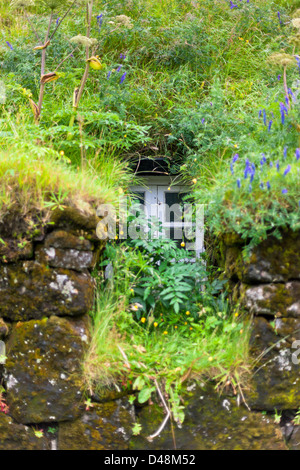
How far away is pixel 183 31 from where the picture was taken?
6219 millimetres

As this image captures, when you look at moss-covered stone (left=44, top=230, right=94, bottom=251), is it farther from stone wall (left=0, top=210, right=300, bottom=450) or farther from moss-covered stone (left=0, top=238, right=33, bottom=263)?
moss-covered stone (left=0, top=238, right=33, bottom=263)

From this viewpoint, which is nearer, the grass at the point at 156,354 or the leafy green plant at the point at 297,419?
the grass at the point at 156,354

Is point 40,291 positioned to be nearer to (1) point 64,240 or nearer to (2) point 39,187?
(1) point 64,240

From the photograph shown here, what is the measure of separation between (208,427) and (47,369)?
4.39 ft

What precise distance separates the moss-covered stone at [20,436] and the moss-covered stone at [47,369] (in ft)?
0.40

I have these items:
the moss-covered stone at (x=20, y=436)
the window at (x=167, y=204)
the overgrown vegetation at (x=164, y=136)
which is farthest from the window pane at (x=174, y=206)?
the moss-covered stone at (x=20, y=436)

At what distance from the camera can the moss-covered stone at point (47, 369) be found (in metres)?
3.53

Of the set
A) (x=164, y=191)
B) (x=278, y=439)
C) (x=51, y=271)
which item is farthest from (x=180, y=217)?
(x=278, y=439)

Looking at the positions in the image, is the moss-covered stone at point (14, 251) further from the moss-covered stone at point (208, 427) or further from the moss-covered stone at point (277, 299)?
the moss-covered stone at point (277, 299)

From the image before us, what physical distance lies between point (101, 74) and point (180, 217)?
2.19 meters

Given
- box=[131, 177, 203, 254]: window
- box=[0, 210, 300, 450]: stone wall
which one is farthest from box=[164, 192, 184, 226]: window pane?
box=[0, 210, 300, 450]: stone wall

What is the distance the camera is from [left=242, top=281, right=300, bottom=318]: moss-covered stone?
3584mm

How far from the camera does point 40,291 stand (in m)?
3.56

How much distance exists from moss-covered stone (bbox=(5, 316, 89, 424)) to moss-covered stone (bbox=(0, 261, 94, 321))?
9cm
